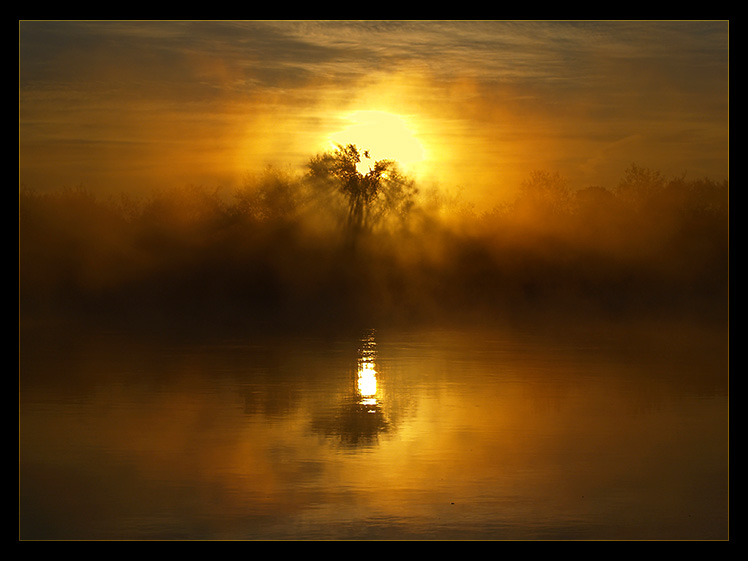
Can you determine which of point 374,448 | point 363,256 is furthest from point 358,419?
point 363,256

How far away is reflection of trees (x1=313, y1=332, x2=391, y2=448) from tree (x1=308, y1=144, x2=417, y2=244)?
31357 millimetres

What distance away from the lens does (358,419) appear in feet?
39.7

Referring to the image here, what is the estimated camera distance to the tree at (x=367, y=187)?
46.4m

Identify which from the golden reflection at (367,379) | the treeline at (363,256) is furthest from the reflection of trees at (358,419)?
the treeline at (363,256)

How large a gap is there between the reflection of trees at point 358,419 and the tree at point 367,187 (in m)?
31.4

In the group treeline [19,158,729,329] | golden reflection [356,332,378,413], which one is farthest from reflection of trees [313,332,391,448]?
treeline [19,158,729,329]

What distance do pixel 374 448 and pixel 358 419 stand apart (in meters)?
1.68

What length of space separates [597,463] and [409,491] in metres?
2.36

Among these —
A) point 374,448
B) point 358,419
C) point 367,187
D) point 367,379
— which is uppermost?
point 367,187

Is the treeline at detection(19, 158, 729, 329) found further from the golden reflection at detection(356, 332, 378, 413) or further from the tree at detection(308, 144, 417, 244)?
the golden reflection at detection(356, 332, 378, 413)

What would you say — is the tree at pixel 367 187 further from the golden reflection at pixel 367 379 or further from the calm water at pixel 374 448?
the calm water at pixel 374 448

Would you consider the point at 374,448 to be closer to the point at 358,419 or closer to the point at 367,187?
the point at 358,419

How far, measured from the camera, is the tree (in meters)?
46.4

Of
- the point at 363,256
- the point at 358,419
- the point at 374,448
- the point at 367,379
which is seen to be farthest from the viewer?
the point at 363,256
